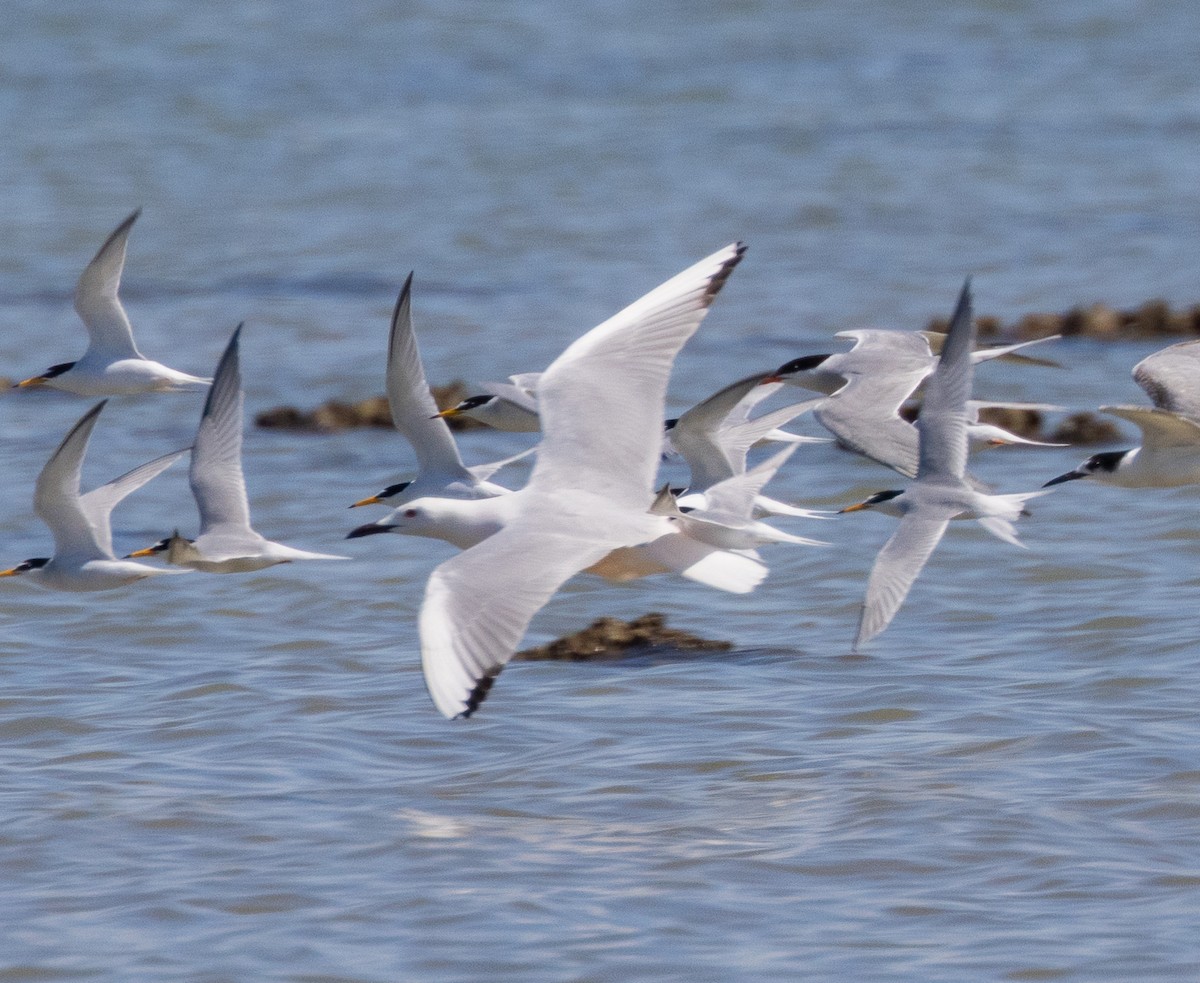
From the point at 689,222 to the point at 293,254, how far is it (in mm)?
3625

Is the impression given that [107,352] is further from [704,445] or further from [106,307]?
[704,445]

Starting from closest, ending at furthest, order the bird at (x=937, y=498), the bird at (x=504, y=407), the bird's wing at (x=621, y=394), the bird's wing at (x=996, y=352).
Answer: the bird's wing at (x=621, y=394) < the bird at (x=937, y=498) < the bird's wing at (x=996, y=352) < the bird at (x=504, y=407)

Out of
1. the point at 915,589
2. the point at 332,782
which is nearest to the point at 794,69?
the point at 915,589

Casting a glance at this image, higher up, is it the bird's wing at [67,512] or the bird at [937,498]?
the bird at [937,498]

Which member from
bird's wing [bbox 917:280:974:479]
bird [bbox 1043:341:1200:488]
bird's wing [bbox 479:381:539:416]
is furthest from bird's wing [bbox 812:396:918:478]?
bird's wing [bbox 479:381:539:416]

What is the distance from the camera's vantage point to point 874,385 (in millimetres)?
8234

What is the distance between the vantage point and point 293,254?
59.6ft

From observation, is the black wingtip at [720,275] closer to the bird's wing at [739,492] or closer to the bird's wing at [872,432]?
the bird's wing at [739,492]

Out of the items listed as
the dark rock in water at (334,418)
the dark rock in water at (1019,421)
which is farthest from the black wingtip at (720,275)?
the dark rock in water at (334,418)

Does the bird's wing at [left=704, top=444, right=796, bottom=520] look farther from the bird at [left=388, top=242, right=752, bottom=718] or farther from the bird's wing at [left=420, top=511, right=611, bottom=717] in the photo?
the bird's wing at [left=420, top=511, right=611, bottom=717]

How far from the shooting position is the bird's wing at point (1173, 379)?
7.91m

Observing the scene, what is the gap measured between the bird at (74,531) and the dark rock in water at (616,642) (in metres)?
1.48

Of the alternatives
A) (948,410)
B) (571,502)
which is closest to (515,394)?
(948,410)

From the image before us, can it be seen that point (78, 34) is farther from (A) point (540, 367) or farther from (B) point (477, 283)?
(A) point (540, 367)
